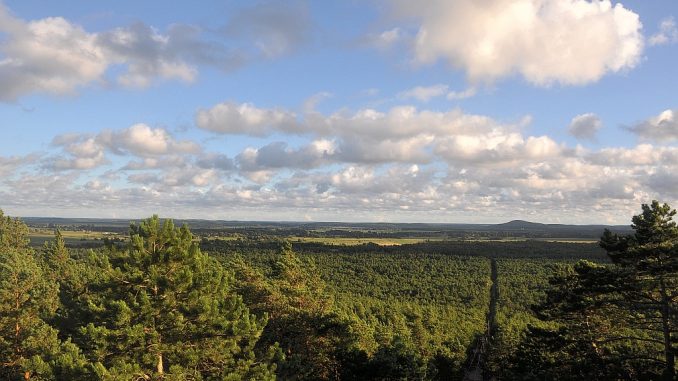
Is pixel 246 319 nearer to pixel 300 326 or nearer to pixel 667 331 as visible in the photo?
pixel 300 326

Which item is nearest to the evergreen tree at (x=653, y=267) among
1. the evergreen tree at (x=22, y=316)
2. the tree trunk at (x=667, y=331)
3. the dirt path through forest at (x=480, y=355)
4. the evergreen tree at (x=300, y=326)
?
the tree trunk at (x=667, y=331)

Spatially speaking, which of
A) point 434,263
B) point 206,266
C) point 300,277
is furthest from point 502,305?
point 206,266

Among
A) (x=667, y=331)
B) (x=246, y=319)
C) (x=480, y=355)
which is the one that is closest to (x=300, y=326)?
(x=246, y=319)

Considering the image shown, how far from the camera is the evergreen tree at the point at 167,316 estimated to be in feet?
56.7

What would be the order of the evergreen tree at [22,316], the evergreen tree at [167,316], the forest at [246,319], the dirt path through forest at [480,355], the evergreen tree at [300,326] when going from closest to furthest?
the evergreen tree at [167,316] → the forest at [246,319] → the evergreen tree at [22,316] → the evergreen tree at [300,326] → the dirt path through forest at [480,355]

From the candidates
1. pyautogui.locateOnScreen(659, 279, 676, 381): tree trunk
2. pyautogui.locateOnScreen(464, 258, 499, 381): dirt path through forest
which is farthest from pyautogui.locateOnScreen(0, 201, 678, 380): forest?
pyautogui.locateOnScreen(464, 258, 499, 381): dirt path through forest

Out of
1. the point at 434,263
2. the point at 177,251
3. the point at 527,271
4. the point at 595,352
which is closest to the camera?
the point at 177,251

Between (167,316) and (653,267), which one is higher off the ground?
(653,267)

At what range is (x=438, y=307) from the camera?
90.2 m

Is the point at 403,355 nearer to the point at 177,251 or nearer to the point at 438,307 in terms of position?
the point at 177,251

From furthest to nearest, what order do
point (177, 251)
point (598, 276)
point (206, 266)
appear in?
point (598, 276) < point (206, 266) < point (177, 251)

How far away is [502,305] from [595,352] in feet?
239

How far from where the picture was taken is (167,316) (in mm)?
18141

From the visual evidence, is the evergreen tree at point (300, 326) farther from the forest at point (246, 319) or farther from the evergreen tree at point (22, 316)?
the evergreen tree at point (22, 316)
